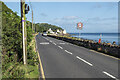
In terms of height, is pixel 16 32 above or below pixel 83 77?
above

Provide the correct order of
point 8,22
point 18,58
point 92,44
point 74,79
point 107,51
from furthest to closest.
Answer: point 92,44, point 107,51, point 18,58, point 8,22, point 74,79

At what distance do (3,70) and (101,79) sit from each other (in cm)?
547

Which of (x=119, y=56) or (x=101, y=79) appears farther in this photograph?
(x=119, y=56)

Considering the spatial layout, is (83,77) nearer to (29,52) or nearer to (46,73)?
(46,73)

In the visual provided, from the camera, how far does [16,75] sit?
290 inches

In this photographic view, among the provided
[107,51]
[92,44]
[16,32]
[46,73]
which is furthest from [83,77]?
[92,44]

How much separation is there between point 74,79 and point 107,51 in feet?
36.7

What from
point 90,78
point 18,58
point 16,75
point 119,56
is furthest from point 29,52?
point 119,56

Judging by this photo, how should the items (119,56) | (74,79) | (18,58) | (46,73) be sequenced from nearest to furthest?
(74,79) < (46,73) < (18,58) < (119,56)

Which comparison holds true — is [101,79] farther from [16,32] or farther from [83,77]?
[16,32]

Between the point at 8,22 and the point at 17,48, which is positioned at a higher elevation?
the point at 8,22

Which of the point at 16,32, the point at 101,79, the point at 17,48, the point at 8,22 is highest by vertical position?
the point at 8,22

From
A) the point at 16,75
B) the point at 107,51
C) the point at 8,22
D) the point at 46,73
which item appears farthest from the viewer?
the point at 107,51

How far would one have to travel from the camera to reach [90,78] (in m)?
8.61
